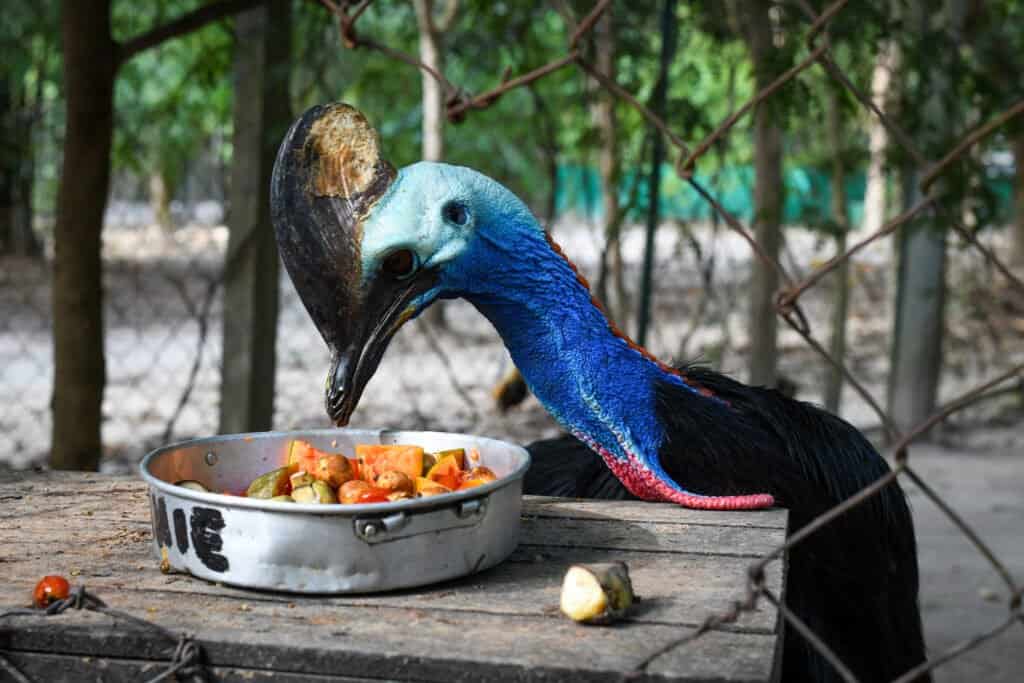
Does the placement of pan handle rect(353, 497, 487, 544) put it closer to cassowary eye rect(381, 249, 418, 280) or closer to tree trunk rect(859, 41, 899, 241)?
cassowary eye rect(381, 249, 418, 280)

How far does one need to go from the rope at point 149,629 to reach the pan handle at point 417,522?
167 mm

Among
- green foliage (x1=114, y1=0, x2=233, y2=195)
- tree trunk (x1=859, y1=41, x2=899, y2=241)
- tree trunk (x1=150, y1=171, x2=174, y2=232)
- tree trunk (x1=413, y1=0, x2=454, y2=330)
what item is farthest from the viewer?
tree trunk (x1=150, y1=171, x2=174, y2=232)

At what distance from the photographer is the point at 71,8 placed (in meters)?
2.32

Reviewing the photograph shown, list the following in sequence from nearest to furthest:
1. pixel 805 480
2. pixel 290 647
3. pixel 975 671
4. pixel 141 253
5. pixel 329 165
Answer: pixel 290 647
pixel 329 165
pixel 805 480
pixel 975 671
pixel 141 253

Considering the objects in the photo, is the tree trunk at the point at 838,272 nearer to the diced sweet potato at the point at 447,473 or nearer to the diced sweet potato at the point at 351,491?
the diced sweet potato at the point at 447,473

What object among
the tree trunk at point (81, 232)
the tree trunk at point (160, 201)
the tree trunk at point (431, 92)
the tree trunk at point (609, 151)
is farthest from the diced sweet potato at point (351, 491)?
the tree trunk at point (160, 201)

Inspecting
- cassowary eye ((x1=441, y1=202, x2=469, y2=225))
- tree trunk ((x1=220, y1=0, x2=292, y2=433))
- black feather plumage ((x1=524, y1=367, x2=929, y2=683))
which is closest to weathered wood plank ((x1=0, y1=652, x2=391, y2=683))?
cassowary eye ((x1=441, y1=202, x2=469, y2=225))

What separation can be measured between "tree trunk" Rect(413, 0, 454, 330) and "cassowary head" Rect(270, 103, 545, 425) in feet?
7.66

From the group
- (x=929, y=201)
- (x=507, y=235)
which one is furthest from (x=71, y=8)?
(x=929, y=201)

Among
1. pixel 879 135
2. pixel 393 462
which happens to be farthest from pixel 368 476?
pixel 879 135

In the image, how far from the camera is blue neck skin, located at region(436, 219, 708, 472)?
1.43 m

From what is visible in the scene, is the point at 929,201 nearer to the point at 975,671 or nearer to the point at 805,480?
the point at 805,480

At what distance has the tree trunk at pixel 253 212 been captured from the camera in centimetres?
263

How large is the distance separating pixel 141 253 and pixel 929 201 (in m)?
9.62
